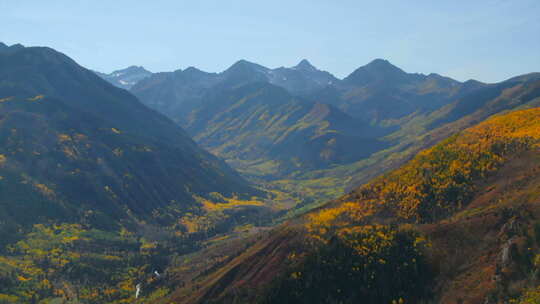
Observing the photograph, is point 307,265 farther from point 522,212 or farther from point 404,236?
point 522,212

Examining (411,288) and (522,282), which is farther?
(411,288)

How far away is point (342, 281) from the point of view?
588ft

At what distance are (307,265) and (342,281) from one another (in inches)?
792

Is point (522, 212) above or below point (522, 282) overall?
above

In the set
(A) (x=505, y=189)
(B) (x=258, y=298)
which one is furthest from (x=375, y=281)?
(A) (x=505, y=189)

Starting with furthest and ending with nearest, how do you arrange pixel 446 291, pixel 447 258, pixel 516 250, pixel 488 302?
pixel 447 258
pixel 446 291
pixel 516 250
pixel 488 302

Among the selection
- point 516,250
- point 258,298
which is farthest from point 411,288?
point 258,298

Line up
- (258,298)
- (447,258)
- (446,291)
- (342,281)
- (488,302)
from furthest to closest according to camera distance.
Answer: (258,298)
(342,281)
(447,258)
(446,291)
(488,302)

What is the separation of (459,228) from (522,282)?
4124cm

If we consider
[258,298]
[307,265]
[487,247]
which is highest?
[487,247]

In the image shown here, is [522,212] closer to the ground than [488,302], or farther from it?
farther from it

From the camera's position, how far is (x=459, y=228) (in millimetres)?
172000

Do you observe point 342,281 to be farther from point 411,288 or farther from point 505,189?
point 505,189

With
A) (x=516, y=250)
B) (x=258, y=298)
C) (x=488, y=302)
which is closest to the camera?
(x=488, y=302)
